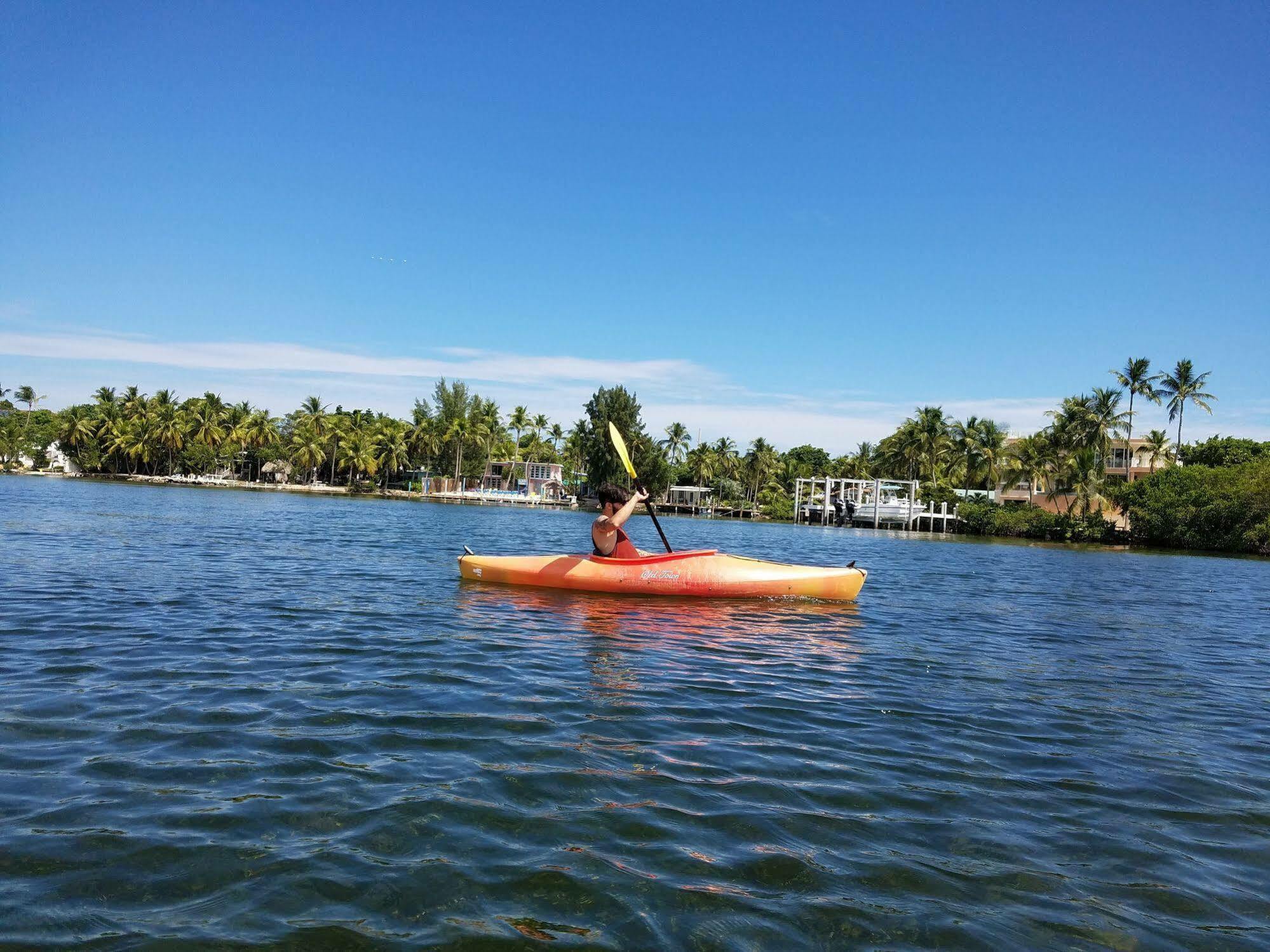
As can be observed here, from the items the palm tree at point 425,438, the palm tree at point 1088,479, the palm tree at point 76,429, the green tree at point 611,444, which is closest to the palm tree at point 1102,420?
the palm tree at point 1088,479

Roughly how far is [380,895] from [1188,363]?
2372 inches

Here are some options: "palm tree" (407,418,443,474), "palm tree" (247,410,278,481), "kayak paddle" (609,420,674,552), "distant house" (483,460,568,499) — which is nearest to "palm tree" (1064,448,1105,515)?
"distant house" (483,460,568,499)

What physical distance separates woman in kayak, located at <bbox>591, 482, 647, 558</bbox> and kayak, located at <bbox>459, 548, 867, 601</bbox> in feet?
0.46

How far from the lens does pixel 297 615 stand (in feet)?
28.1

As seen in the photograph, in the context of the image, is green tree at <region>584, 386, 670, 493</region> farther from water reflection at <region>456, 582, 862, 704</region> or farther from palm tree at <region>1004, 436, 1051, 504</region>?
water reflection at <region>456, 582, 862, 704</region>

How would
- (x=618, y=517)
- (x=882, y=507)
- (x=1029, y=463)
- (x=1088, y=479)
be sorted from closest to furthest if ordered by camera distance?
(x=618, y=517) → (x=1088, y=479) → (x=882, y=507) → (x=1029, y=463)

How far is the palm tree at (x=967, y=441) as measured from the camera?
2427 inches

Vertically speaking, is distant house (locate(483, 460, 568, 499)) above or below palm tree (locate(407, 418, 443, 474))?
below

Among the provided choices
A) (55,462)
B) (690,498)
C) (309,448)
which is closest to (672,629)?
(309,448)

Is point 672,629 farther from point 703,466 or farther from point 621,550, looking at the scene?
point 703,466

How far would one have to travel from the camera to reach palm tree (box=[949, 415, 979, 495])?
61656 mm

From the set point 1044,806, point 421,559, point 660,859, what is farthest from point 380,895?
point 421,559

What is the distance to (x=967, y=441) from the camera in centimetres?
6231

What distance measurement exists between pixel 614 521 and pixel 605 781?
630cm
